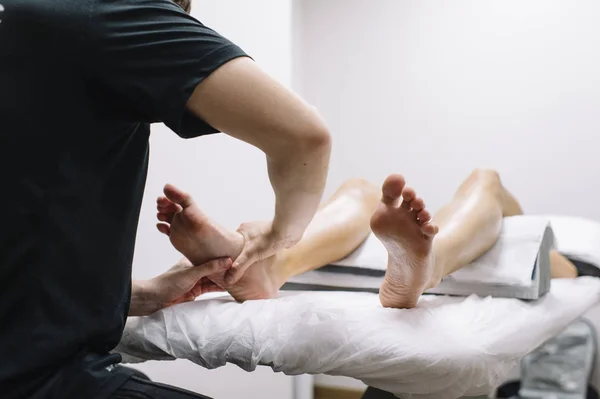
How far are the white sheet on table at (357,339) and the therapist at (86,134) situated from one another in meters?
0.20

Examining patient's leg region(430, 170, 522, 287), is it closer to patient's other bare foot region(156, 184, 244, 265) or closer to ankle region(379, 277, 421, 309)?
ankle region(379, 277, 421, 309)

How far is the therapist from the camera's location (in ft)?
1.83

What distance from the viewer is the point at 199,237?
0.92 m

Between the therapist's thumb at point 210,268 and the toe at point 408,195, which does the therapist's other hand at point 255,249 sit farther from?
the toe at point 408,195

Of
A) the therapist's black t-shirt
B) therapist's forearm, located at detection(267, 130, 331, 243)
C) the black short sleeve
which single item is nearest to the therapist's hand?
therapist's forearm, located at detection(267, 130, 331, 243)

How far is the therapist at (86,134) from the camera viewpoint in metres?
0.56

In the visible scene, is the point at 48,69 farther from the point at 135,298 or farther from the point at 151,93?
the point at 135,298

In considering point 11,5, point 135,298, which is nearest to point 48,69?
point 11,5

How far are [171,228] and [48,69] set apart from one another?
401mm

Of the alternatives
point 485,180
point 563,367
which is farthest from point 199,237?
point 563,367

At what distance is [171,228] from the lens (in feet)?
3.04

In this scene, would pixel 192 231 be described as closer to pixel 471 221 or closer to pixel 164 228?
pixel 164 228

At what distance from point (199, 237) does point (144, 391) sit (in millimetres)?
312

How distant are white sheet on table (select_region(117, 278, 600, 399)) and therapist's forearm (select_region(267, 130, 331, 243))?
153 millimetres
